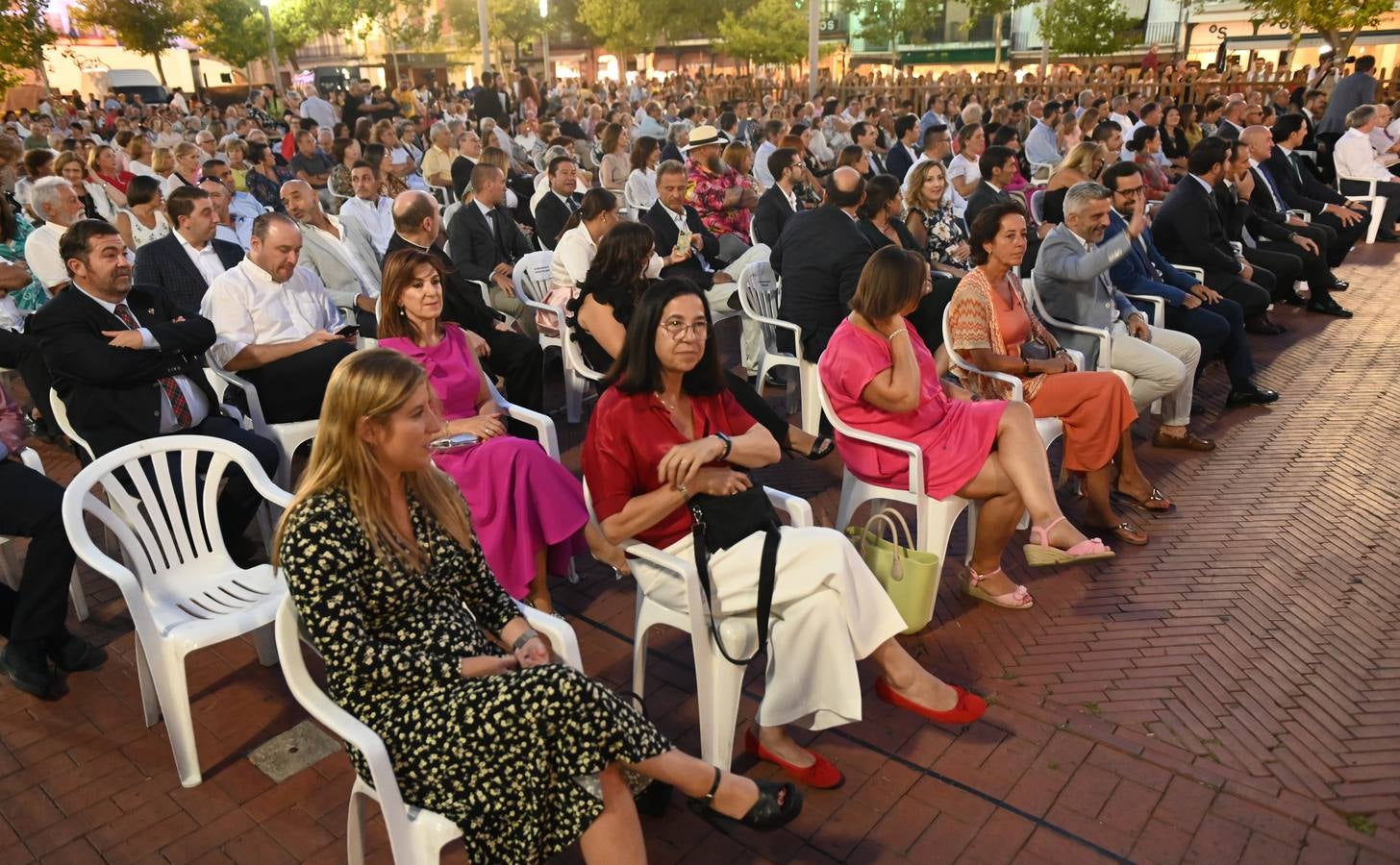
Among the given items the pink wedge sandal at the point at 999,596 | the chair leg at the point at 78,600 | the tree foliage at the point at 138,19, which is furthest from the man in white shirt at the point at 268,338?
the tree foliage at the point at 138,19

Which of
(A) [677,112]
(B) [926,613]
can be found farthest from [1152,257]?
(A) [677,112]

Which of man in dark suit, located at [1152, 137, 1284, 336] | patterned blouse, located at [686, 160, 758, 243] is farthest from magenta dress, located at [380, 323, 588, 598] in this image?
man in dark suit, located at [1152, 137, 1284, 336]

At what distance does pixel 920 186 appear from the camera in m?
6.47

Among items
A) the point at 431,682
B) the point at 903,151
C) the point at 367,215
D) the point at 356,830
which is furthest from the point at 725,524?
the point at 903,151

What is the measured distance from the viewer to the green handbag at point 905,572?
11.1 ft

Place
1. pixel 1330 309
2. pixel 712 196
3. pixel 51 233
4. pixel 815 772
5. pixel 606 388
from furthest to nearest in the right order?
1. pixel 1330 309
2. pixel 712 196
3. pixel 51 233
4. pixel 606 388
5. pixel 815 772

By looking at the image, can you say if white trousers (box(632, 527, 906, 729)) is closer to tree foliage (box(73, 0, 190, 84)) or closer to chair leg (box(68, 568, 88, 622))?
chair leg (box(68, 568, 88, 622))

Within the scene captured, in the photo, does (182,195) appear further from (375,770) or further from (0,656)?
(375,770)

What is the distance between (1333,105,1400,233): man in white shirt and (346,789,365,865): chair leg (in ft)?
39.3

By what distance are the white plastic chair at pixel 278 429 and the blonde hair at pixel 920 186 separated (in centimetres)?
402

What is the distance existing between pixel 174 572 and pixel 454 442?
103 centimetres

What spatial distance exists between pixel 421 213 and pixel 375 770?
385 centimetres

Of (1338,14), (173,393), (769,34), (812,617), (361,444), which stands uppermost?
(769,34)

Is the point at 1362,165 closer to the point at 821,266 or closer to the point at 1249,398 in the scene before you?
the point at 1249,398
